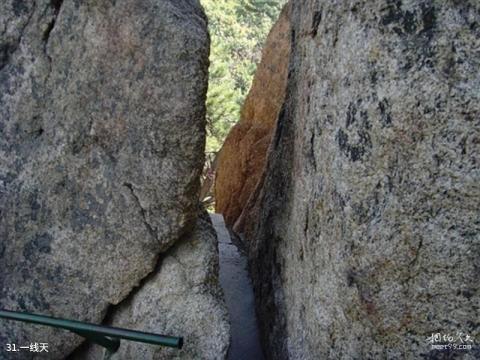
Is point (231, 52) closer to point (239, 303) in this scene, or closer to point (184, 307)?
point (239, 303)

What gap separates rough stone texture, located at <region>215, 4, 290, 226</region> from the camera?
21.8 ft

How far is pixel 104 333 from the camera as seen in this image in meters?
2.41

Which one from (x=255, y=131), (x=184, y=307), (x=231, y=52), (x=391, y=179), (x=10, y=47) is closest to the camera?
(x=391, y=179)

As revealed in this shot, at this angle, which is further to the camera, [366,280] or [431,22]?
[366,280]

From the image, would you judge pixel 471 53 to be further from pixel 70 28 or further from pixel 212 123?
pixel 212 123

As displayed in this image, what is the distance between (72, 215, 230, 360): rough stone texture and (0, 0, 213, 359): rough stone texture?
4.4 inches

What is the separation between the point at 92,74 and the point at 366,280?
214 cm

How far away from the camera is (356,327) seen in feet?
8.36

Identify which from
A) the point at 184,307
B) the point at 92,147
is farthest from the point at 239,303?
the point at 92,147

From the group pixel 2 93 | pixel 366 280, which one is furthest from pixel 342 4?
pixel 2 93

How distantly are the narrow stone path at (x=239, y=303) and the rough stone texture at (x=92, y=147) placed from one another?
1101mm

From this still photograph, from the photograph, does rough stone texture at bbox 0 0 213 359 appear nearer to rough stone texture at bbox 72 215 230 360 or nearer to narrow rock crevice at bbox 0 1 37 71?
narrow rock crevice at bbox 0 1 37 71

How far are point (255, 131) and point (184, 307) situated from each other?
4052mm

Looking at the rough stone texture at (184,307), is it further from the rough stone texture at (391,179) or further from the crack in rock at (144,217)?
the rough stone texture at (391,179)
